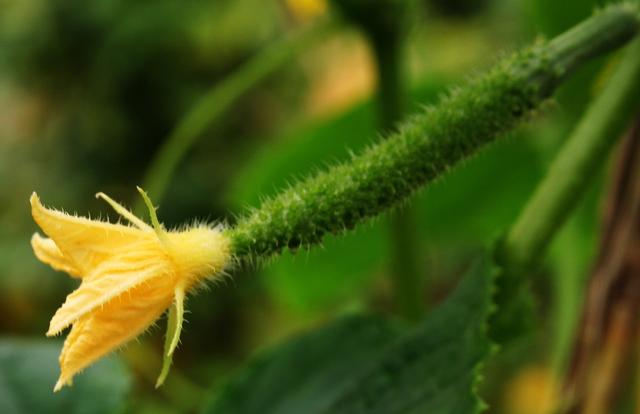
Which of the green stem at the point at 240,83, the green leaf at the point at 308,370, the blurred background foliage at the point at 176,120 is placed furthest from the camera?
the blurred background foliage at the point at 176,120

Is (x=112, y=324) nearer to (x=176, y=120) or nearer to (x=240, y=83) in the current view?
(x=240, y=83)

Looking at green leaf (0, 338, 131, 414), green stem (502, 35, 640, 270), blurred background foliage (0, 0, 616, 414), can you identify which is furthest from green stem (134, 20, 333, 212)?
blurred background foliage (0, 0, 616, 414)

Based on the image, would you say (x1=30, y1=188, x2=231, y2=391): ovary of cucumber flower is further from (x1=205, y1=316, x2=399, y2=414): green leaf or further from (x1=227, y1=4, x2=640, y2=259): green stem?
(x1=205, y1=316, x2=399, y2=414): green leaf

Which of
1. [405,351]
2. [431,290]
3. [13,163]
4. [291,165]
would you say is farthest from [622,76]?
[13,163]

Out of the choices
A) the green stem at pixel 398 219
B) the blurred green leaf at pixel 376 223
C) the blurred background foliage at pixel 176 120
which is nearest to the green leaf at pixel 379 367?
the green stem at pixel 398 219

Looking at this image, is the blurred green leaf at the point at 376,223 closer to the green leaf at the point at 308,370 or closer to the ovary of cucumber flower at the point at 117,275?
the green leaf at the point at 308,370
